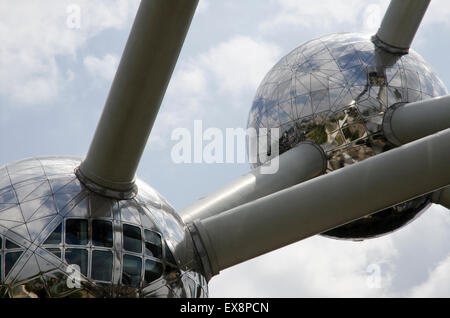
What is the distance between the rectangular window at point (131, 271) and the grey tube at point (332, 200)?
0.67 metres

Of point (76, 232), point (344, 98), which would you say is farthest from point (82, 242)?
point (344, 98)

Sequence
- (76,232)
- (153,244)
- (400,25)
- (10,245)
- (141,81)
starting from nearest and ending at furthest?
1. (141,81)
2. (10,245)
3. (76,232)
4. (153,244)
5. (400,25)

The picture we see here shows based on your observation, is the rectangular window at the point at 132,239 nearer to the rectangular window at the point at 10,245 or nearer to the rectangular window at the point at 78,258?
the rectangular window at the point at 78,258

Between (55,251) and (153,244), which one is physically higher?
(153,244)

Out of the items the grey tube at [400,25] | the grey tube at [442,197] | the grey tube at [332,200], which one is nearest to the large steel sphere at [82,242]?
the grey tube at [332,200]

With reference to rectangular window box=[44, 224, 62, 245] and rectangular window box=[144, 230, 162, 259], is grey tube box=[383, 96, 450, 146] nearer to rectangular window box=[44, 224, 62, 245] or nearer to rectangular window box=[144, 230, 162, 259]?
rectangular window box=[144, 230, 162, 259]

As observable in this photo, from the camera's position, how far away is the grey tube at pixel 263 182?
733cm

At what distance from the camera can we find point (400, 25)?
9453 mm

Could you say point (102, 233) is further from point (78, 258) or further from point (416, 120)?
point (416, 120)

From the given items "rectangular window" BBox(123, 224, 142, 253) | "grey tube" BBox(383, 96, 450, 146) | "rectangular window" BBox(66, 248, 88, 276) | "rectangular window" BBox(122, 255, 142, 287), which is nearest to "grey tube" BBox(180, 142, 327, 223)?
"grey tube" BBox(383, 96, 450, 146)

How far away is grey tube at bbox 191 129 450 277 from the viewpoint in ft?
17.1

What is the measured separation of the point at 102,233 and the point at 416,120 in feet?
16.5

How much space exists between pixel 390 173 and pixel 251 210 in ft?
3.87
